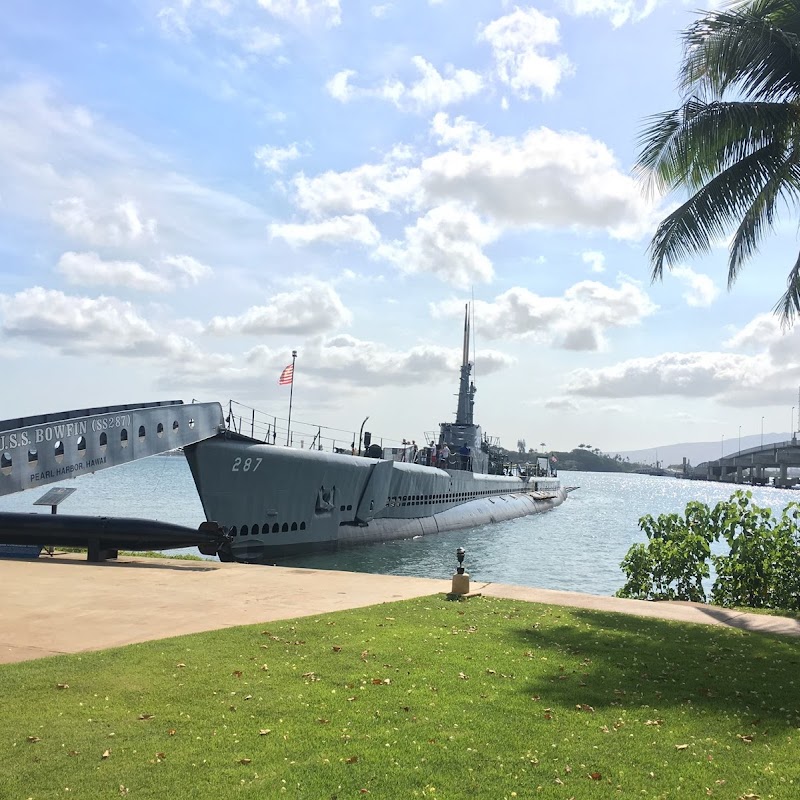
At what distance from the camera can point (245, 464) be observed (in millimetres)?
23281

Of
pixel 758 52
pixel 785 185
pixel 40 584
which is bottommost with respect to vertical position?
pixel 40 584

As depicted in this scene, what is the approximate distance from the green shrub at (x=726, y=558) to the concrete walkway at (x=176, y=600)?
5.01 feet

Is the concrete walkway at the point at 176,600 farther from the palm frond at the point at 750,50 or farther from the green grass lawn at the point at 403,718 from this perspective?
the palm frond at the point at 750,50

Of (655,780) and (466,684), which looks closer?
(655,780)

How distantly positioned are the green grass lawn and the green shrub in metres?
4.97

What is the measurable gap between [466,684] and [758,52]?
36.5 feet

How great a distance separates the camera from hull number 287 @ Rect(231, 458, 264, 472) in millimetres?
23125

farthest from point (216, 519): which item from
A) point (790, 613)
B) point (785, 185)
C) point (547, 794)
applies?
point (547, 794)

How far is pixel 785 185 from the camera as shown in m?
13.3

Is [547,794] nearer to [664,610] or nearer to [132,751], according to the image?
[132,751]

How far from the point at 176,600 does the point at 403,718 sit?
7.02m

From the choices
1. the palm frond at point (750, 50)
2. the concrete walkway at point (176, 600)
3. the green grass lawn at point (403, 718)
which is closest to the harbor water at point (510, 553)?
the concrete walkway at point (176, 600)

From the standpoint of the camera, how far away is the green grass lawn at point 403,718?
497 centimetres

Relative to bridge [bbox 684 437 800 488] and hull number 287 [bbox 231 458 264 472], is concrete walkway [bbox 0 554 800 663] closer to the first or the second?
hull number 287 [bbox 231 458 264 472]
